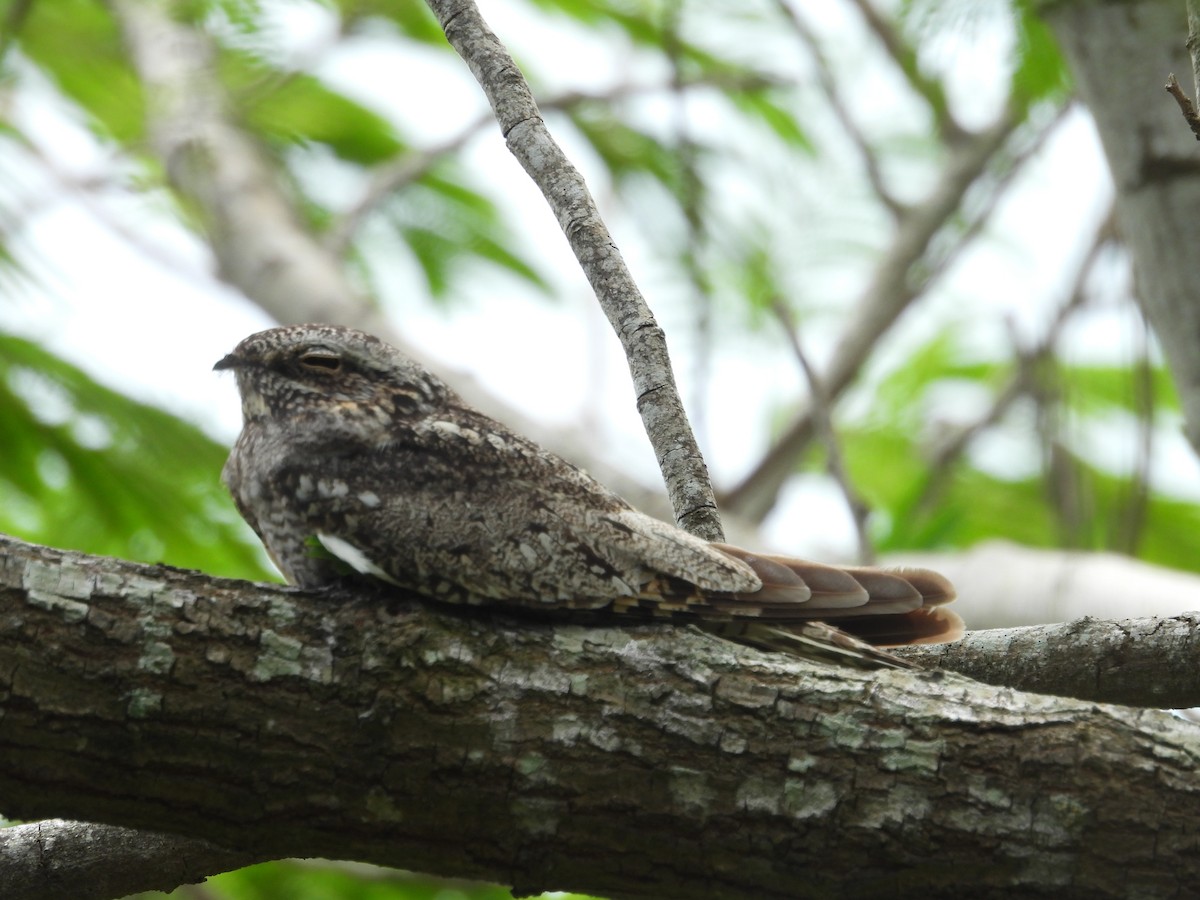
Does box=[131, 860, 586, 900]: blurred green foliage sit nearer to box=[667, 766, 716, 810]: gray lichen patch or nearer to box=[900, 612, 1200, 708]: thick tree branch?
box=[900, 612, 1200, 708]: thick tree branch

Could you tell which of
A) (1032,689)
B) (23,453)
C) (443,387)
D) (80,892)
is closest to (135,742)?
(80,892)

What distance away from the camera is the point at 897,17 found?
441cm

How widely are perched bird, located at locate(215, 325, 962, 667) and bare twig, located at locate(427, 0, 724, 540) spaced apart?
214mm

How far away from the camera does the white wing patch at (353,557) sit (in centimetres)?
265

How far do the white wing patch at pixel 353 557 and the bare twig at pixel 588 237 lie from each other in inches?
30.6

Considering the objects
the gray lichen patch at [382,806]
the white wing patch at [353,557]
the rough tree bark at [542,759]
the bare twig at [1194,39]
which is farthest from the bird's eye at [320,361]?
the bare twig at [1194,39]

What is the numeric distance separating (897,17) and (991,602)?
2.34 metres

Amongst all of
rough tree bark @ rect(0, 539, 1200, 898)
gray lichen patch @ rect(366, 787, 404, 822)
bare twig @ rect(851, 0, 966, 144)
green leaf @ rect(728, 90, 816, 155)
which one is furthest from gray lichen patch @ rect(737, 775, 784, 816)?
green leaf @ rect(728, 90, 816, 155)

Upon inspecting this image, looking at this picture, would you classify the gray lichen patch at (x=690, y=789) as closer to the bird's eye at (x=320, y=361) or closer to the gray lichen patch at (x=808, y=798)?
the gray lichen patch at (x=808, y=798)

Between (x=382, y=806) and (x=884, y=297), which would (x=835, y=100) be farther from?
(x=382, y=806)

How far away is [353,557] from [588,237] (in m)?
0.96

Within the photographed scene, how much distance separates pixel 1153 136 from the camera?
172 inches

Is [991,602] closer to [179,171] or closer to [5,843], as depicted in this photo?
[5,843]

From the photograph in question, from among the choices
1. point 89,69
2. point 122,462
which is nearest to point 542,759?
point 122,462
